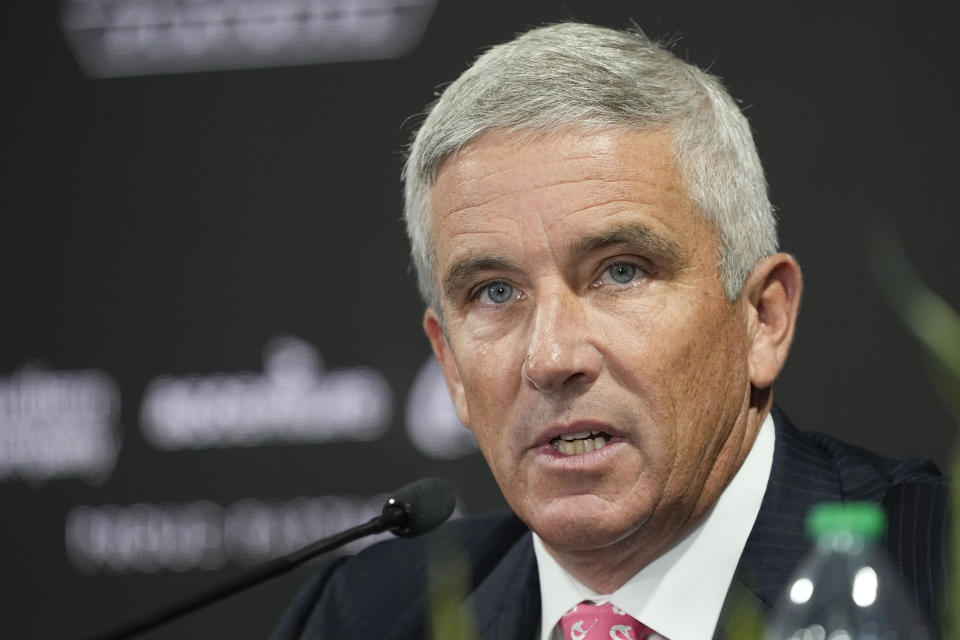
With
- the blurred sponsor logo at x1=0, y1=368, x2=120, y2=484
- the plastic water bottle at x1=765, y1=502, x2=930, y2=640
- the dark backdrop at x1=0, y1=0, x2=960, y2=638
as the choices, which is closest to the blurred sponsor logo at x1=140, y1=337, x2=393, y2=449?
the dark backdrop at x1=0, y1=0, x2=960, y2=638

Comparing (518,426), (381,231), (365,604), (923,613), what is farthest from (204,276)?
(923,613)

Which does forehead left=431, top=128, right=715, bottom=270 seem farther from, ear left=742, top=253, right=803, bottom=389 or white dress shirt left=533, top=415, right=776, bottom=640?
white dress shirt left=533, top=415, right=776, bottom=640

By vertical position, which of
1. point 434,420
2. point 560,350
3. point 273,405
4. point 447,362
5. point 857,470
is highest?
point 273,405

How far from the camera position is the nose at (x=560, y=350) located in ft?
5.57

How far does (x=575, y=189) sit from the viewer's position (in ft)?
5.89

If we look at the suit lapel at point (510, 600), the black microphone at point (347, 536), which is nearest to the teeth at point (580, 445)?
the black microphone at point (347, 536)

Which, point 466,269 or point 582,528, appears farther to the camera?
point 466,269

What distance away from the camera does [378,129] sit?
10.8 feet

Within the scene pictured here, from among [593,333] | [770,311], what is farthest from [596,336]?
[770,311]

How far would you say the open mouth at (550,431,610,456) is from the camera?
1.74 meters

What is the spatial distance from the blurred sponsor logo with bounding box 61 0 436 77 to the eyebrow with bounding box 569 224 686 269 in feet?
5.22

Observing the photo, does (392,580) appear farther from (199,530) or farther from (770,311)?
(199,530)

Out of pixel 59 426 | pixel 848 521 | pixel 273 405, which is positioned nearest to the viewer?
pixel 848 521

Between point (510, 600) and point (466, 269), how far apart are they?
60 centimetres
